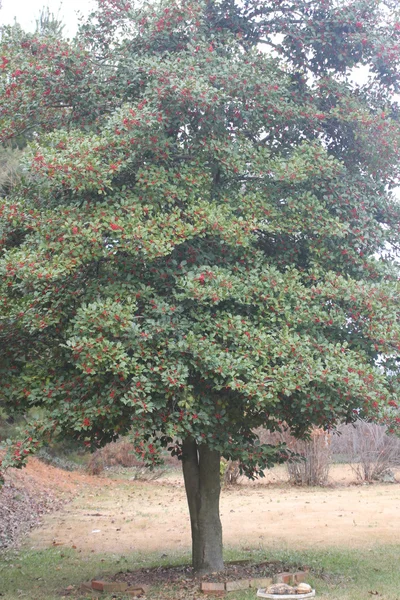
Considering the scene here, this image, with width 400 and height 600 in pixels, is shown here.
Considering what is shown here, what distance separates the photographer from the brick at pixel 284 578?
737 cm

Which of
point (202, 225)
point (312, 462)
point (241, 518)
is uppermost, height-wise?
point (202, 225)

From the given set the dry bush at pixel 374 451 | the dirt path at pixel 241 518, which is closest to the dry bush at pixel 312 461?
the dirt path at pixel 241 518

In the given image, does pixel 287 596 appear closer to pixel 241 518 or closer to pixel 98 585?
pixel 98 585

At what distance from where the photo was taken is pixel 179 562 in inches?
361

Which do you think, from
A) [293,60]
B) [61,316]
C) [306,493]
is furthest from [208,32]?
[306,493]

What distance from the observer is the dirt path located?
36.5ft

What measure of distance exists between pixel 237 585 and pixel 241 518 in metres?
6.41

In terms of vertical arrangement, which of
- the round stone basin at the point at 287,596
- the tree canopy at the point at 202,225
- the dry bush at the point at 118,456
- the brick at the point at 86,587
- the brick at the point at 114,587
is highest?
the tree canopy at the point at 202,225

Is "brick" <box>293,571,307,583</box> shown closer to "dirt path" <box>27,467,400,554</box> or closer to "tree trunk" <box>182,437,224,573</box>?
"tree trunk" <box>182,437,224,573</box>

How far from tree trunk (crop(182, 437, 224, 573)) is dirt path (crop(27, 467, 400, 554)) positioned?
277cm

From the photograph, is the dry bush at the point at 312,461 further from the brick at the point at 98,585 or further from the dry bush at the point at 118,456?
the brick at the point at 98,585

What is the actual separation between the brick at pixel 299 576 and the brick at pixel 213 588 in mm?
850

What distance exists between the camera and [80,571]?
903cm

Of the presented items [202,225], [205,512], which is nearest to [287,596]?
[205,512]
